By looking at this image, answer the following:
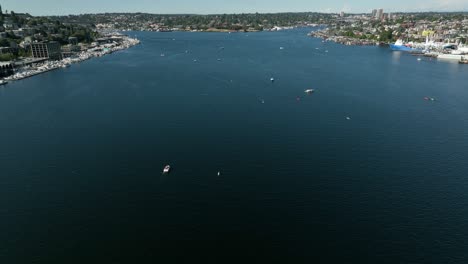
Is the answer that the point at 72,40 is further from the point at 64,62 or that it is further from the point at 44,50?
the point at 64,62

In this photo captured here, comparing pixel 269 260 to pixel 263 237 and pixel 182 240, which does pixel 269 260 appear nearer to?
pixel 263 237

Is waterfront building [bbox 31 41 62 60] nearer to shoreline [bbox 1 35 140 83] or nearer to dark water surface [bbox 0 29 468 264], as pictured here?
shoreline [bbox 1 35 140 83]

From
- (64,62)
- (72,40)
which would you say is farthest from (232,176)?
(72,40)

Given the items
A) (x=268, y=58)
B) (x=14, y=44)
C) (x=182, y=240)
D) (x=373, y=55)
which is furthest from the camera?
(x=373, y=55)

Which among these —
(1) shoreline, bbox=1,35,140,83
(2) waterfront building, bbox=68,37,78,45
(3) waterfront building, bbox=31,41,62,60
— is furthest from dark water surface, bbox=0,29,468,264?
(2) waterfront building, bbox=68,37,78,45

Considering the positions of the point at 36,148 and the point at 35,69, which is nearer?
the point at 36,148

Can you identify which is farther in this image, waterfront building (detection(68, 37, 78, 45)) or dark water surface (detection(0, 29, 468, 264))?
waterfront building (detection(68, 37, 78, 45))

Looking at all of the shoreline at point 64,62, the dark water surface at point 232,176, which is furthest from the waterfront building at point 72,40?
the dark water surface at point 232,176

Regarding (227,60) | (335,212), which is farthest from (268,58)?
(335,212)

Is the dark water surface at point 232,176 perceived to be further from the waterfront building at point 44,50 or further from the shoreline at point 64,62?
the waterfront building at point 44,50
